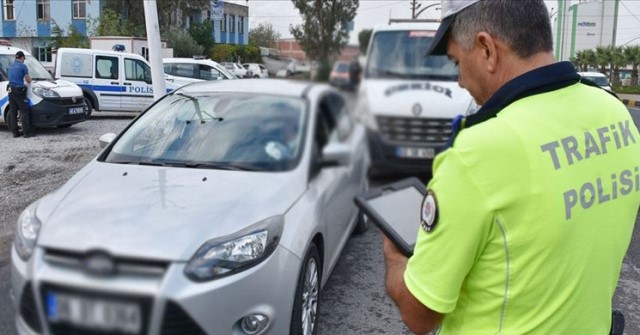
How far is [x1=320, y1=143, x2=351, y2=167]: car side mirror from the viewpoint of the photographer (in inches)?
47.6

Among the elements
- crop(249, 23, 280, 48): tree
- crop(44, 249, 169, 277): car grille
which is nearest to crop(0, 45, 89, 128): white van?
crop(44, 249, 169, 277): car grille

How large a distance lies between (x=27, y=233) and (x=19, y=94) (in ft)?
24.9

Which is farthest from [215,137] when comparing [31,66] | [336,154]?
[31,66]

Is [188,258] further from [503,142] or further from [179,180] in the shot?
[503,142]

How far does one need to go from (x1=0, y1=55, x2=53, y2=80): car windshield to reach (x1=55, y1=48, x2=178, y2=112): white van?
170cm

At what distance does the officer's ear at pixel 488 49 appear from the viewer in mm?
924

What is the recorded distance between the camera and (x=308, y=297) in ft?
8.55

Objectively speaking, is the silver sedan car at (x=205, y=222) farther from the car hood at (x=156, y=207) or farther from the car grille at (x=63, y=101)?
the car grille at (x=63, y=101)

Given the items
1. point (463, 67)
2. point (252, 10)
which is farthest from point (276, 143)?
point (463, 67)

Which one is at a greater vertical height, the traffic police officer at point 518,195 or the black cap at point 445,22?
the black cap at point 445,22

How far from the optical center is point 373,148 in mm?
1115

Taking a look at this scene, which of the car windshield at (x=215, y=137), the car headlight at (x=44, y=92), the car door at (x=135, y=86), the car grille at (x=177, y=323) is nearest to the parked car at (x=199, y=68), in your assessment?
the car windshield at (x=215, y=137)

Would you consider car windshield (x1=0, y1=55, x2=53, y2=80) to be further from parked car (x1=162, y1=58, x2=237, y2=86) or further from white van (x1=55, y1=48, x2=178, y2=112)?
parked car (x1=162, y1=58, x2=237, y2=86)

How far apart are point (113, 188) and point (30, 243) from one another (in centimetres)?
46
